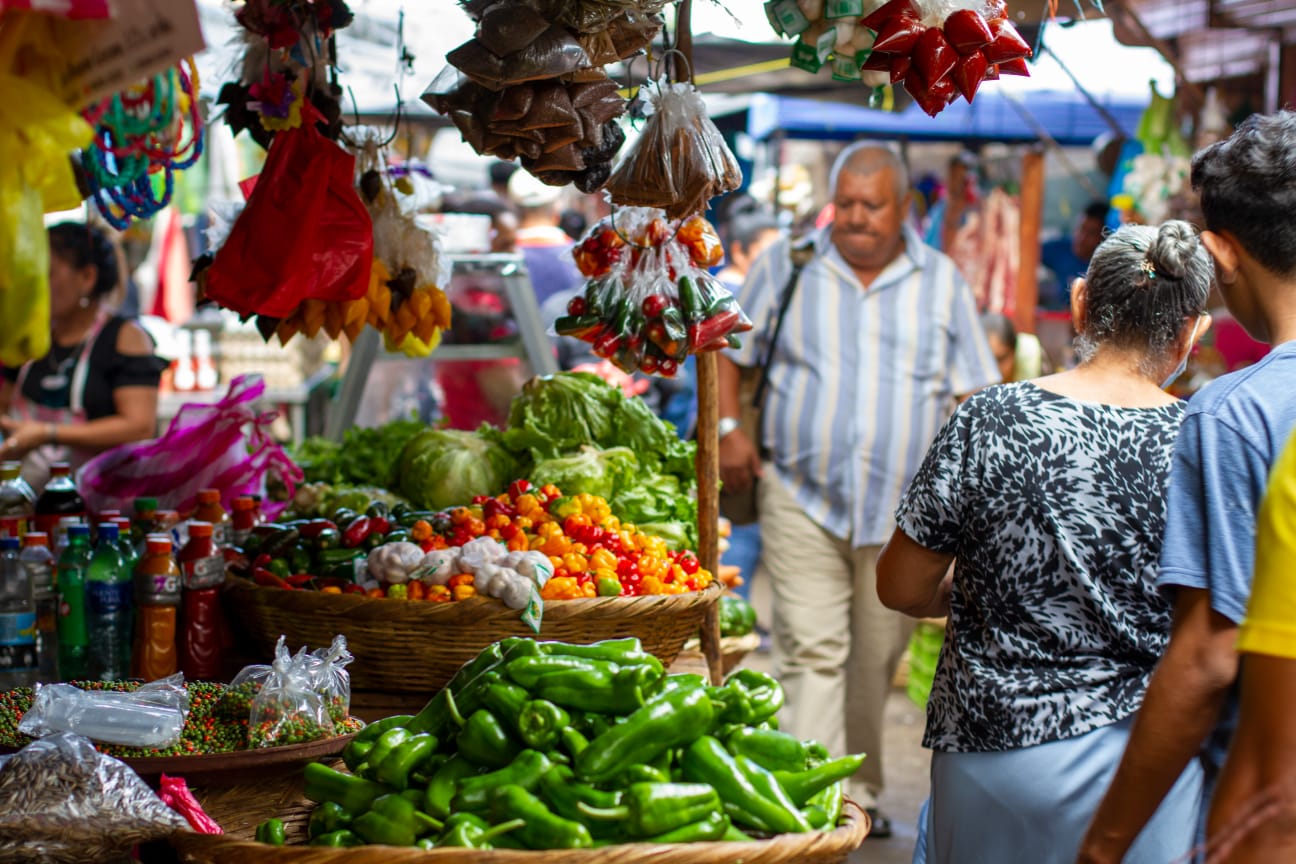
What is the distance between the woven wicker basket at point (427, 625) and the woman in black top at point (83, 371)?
236cm

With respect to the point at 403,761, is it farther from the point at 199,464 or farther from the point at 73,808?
the point at 199,464

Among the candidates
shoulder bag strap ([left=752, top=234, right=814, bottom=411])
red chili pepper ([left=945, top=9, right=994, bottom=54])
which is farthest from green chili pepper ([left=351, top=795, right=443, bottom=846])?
shoulder bag strap ([left=752, top=234, right=814, bottom=411])

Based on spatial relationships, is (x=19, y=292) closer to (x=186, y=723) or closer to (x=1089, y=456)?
(x=186, y=723)

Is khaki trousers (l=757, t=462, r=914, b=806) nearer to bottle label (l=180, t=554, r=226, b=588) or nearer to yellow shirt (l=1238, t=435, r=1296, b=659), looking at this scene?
bottle label (l=180, t=554, r=226, b=588)

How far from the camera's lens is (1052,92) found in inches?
374

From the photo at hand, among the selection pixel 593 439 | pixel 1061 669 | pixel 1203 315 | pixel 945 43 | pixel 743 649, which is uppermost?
pixel 945 43

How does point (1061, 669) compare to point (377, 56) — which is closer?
point (1061, 669)

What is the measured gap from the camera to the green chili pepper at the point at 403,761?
1961mm

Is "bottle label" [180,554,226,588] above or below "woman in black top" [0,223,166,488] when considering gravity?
below

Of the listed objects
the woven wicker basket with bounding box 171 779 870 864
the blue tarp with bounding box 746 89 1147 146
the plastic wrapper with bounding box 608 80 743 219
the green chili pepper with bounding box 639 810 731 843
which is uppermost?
the blue tarp with bounding box 746 89 1147 146

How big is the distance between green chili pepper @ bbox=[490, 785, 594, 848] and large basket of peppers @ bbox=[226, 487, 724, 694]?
89 centimetres

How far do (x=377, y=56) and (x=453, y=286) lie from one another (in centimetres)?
96

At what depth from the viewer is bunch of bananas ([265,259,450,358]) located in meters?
3.16

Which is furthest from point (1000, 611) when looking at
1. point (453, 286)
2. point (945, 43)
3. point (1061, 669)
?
point (453, 286)
